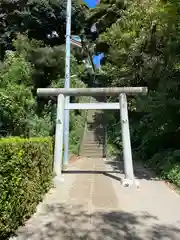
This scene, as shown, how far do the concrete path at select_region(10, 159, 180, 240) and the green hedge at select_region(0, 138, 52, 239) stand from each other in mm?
224

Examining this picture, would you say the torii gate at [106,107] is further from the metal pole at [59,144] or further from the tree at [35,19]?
the tree at [35,19]

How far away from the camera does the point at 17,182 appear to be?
4441mm

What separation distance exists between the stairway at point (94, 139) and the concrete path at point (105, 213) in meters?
7.92

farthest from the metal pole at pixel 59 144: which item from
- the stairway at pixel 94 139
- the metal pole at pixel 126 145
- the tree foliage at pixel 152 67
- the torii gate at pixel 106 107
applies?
the stairway at pixel 94 139

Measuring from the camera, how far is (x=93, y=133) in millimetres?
18953

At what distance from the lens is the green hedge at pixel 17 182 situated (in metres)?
3.99

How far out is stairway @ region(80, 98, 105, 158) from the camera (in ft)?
53.9

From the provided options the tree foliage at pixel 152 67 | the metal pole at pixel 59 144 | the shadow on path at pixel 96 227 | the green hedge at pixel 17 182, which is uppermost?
the tree foliage at pixel 152 67

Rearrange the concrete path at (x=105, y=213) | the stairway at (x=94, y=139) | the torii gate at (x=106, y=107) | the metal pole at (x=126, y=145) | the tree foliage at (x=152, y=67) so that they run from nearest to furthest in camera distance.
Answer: the concrete path at (x=105, y=213) → the metal pole at (x=126, y=145) → the torii gate at (x=106, y=107) → the tree foliage at (x=152, y=67) → the stairway at (x=94, y=139)

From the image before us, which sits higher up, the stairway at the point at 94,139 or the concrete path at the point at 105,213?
the stairway at the point at 94,139

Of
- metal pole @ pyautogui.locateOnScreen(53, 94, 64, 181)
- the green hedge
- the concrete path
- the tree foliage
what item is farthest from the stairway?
the green hedge

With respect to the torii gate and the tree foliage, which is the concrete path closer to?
the torii gate

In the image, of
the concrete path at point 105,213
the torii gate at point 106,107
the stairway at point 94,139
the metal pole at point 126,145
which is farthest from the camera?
the stairway at point 94,139

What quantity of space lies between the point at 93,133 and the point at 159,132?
7762 millimetres
